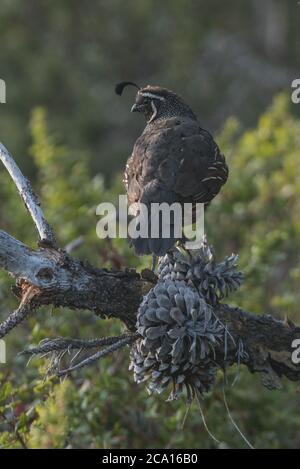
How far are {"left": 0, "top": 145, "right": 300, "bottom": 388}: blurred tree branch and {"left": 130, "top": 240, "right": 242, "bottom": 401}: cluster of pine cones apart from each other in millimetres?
80

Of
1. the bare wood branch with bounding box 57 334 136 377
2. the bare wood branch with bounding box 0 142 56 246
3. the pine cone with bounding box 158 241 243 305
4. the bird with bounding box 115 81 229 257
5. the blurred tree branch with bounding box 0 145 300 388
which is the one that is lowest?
the bare wood branch with bounding box 57 334 136 377

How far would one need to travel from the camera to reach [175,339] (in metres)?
3.33

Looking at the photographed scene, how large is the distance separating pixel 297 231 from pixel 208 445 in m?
1.66

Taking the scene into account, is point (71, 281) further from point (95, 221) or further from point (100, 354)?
point (95, 221)

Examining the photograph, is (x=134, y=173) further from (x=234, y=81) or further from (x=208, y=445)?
(x=234, y=81)

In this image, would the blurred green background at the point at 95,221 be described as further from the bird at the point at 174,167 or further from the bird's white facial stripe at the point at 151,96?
the bird's white facial stripe at the point at 151,96

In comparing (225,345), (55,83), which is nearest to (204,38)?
(55,83)

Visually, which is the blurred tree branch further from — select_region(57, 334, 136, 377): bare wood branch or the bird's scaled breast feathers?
the bird's scaled breast feathers

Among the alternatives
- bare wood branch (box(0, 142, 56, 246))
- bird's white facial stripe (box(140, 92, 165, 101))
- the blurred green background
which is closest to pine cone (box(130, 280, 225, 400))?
bare wood branch (box(0, 142, 56, 246))

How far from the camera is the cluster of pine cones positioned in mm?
3334

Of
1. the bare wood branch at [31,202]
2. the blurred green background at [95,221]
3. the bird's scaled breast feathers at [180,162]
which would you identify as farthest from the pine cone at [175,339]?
the bird's scaled breast feathers at [180,162]

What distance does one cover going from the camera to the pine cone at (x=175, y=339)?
333 centimetres

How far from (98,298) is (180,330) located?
1.02 feet
